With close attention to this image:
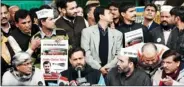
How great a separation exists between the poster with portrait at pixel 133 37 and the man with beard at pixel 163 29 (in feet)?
0.46

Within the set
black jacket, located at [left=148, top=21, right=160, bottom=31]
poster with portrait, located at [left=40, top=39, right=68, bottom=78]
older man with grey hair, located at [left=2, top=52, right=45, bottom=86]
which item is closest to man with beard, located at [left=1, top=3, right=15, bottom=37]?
older man with grey hair, located at [left=2, top=52, right=45, bottom=86]

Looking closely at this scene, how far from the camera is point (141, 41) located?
16.4ft

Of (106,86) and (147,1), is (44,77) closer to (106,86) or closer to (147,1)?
(106,86)

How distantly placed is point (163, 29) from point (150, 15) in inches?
8.8

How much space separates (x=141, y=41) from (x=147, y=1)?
46cm

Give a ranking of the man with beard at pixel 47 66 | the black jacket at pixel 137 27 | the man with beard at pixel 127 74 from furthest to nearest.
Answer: the man with beard at pixel 47 66
the black jacket at pixel 137 27
the man with beard at pixel 127 74

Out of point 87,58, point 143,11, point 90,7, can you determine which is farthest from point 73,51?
point 143,11

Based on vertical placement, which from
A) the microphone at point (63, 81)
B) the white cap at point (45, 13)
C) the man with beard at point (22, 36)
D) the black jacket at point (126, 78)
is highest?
the white cap at point (45, 13)

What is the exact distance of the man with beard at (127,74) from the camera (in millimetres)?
4867

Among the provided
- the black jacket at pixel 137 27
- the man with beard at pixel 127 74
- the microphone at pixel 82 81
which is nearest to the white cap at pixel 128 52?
the man with beard at pixel 127 74

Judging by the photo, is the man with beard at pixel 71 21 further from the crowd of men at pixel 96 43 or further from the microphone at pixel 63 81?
the microphone at pixel 63 81

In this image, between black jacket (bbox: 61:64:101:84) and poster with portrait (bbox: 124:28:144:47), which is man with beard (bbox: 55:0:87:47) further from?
poster with portrait (bbox: 124:28:144:47)

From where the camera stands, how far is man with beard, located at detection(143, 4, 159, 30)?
496 cm

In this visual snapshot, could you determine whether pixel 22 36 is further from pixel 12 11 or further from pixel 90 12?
pixel 90 12
